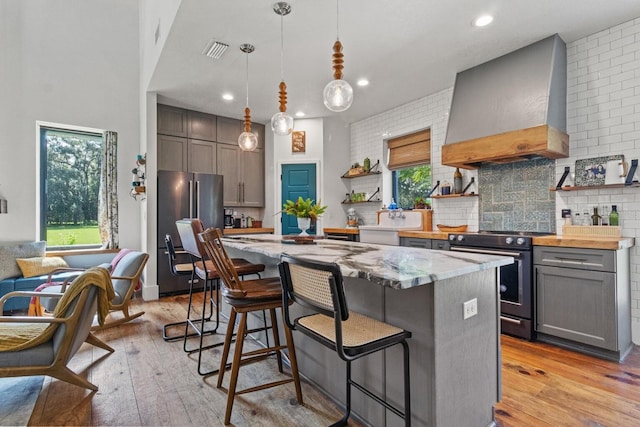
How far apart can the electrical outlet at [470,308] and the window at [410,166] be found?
3240 millimetres

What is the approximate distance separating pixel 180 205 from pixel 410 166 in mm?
3499

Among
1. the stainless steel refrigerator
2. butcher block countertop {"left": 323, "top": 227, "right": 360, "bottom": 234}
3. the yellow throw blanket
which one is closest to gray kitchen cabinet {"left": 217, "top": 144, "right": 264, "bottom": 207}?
the stainless steel refrigerator

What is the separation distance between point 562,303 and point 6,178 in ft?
21.2

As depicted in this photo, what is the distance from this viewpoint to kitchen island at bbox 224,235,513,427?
140 cm

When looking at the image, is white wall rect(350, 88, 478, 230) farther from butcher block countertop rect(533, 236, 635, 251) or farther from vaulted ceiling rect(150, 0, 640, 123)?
butcher block countertop rect(533, 236, 635, 251)

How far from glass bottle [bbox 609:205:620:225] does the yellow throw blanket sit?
13.4ft

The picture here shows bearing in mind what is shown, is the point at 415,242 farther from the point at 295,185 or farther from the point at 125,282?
the point at 125,282

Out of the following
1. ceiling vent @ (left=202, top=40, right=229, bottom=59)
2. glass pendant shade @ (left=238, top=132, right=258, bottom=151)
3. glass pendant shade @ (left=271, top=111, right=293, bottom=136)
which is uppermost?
ceiling vent @ (left=202, top=40, right=229, bottom=59)

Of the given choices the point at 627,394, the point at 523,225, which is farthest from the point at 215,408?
the point at 523,225

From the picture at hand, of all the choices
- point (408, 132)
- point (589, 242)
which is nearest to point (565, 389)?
point (589, 242)

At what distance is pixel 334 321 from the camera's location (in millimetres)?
1437

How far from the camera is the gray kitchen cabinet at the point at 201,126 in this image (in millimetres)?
5232

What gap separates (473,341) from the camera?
5.20 ft

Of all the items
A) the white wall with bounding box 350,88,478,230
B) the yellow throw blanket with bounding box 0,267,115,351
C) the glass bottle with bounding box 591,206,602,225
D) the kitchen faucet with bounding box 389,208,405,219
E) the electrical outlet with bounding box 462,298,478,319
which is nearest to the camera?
the electrical outlet with bounding box 462,298,478,319
